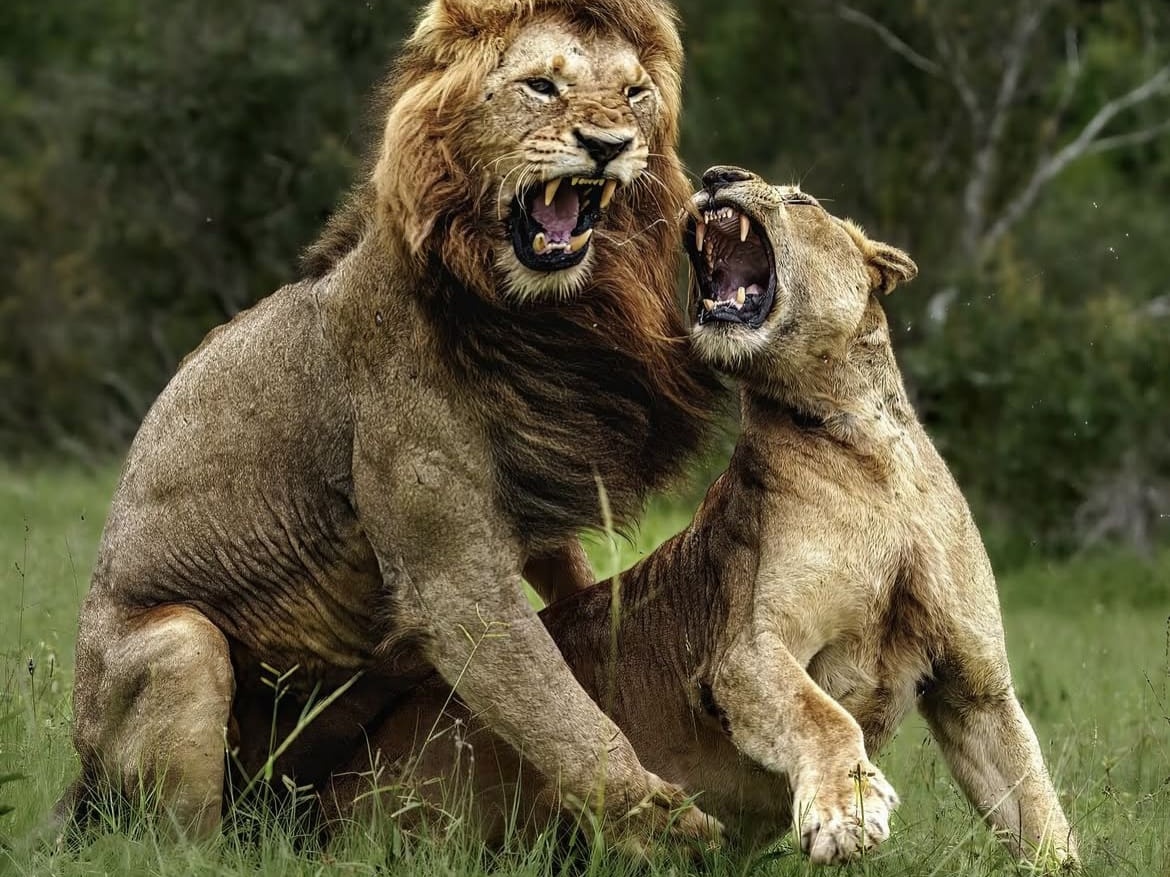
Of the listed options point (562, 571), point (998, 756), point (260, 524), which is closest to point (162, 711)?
point (260, 524)

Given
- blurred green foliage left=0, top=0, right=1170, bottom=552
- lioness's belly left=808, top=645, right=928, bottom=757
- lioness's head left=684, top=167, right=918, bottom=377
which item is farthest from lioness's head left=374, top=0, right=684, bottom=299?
blurred green foliage left=0, top=0, right=1170, bottom=552

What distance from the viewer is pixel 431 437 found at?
484 centimetres

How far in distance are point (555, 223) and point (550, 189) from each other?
0.12 metres

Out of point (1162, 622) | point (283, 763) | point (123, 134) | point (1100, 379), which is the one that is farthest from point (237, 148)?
point (283, 763)

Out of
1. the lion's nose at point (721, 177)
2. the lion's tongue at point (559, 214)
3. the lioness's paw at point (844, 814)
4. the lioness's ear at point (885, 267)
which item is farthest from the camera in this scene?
the lioness's ear at point (885, 267)

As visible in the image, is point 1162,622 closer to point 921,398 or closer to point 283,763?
point 921,398

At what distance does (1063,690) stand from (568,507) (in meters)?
3.36

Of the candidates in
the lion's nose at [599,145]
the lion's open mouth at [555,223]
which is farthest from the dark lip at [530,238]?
the lion's nose at [599,145]

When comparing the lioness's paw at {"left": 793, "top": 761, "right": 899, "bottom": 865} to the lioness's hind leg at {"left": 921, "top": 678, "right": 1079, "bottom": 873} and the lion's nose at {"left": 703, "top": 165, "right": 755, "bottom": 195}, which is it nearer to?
the lioness's hind leg at {"left": 921, "top": 678, "right": 1079, "bottom": 873}

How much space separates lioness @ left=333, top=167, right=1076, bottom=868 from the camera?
4.64m

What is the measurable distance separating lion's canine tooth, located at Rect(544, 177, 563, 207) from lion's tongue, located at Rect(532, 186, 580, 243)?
Result: 0.06 ft

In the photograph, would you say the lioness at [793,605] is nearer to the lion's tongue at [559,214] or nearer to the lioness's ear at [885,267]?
the lioness's ear at [885,267]

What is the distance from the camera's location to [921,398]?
17.1 metres

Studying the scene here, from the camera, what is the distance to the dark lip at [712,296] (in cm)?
492
